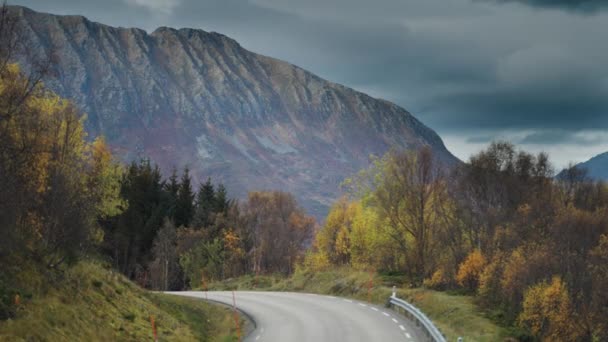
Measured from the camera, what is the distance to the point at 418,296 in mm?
36312

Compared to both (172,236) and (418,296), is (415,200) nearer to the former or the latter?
(418,296)

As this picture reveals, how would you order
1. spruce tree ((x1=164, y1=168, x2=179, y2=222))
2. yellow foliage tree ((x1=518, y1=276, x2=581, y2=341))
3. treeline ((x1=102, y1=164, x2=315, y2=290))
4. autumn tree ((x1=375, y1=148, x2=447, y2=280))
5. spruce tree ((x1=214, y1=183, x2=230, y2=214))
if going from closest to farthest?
yellow foliage tree ((x1=518, y1=276, x2=581, y2=341)) < autumn tree ((x1=375, y1=148, x2=447, y2=280)) < treeline ((x1=102, y1=164, x2=315, y2=290)) < spruce tree ((x1=164, y1=168, x2=179, y2=222)) < spruce tree ((x1=214, y1=183, x2=230, y2=214))

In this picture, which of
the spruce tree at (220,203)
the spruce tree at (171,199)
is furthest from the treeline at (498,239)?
the spruce tree at (220,203)

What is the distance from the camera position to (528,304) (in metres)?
42.0

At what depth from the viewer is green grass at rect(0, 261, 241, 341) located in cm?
1808

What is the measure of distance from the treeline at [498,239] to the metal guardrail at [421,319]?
732 centimetres

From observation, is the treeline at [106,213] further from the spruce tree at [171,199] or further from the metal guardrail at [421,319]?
the metal guardrail at [421,319]

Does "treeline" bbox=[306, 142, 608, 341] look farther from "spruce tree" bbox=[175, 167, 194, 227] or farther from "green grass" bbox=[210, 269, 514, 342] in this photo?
"spruce tree" bbox=[175, 167, 194, 227]

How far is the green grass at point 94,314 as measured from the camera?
18.1 metres

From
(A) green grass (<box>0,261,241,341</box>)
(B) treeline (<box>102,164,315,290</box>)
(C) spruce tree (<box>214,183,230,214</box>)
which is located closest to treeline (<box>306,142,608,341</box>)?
(A) green grass (<box>0,261,241,341</box>)

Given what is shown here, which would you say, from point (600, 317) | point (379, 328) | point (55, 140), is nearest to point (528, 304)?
point (600, 317)

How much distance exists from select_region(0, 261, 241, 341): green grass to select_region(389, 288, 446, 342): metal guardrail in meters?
8.34

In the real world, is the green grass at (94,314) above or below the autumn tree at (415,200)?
below

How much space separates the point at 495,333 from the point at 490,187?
2346cm
